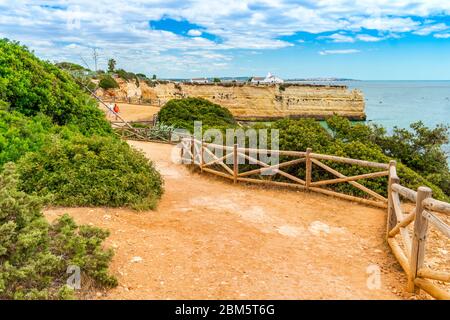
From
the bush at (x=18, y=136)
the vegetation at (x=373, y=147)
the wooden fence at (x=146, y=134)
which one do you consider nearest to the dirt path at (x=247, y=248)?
the vegetation at (x=373, y=147)

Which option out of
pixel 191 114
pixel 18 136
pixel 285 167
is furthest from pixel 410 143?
pixel 191 114

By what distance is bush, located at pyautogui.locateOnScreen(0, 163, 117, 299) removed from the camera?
12.3 ft

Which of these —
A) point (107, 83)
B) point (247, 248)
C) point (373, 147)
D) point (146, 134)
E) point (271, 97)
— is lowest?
point (247, 248)

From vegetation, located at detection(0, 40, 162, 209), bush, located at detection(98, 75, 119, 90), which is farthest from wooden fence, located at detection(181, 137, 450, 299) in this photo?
bush, located at detection(98, 75, 119, 90)

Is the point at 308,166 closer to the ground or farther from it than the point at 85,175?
closer to the ground

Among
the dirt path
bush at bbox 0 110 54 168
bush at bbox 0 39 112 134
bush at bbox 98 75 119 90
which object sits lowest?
the dirt path

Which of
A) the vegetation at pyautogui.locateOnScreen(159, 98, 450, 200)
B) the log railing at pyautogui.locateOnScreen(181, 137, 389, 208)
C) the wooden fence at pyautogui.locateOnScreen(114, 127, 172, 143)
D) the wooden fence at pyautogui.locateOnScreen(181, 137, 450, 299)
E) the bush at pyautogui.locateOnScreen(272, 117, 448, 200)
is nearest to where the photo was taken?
the wooden fence at pyautogui.locateOnScreen(181, 137, 450, 299)

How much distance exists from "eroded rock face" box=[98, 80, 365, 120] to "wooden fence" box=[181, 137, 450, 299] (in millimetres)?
48742

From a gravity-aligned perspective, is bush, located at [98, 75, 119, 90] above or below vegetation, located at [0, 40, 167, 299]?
above

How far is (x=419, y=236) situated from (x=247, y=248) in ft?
8.08

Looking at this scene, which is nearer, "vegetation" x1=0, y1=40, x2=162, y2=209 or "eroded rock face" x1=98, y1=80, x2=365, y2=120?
"vegetation" x1=0, y1=40, x2=162, y2=209

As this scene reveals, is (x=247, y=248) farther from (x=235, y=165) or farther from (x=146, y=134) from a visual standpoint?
(x=146, y=134)

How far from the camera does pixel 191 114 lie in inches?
1118

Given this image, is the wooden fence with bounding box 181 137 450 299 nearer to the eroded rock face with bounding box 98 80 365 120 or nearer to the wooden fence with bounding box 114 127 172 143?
the wooden fence with bounding box 114 127 172 143
